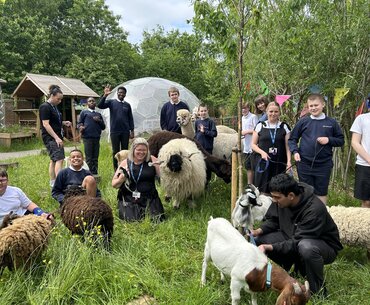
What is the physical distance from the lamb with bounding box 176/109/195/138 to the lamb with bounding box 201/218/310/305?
13.5 ft

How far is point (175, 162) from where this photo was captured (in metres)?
5.55

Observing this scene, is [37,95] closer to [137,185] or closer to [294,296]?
[137,185]

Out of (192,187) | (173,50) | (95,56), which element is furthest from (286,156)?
(173,50)

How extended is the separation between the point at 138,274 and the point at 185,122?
4223mm

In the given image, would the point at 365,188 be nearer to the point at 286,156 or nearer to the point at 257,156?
the point at 286,156

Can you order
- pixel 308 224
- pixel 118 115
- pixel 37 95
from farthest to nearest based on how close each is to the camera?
pixel 37 95, pixel 118 115, pixel 308 224

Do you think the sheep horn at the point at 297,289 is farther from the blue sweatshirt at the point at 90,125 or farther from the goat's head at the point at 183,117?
the blue sweatshirt at the point at 90,125

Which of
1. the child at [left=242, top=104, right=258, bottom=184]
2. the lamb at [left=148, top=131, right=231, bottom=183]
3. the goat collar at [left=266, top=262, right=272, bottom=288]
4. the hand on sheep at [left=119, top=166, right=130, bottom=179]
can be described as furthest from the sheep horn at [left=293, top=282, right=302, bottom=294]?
the child at [left=242, top=104, right=258, bottom=184]

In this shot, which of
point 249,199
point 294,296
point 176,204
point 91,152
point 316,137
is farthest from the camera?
point 91,152

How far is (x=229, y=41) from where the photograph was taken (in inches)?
149

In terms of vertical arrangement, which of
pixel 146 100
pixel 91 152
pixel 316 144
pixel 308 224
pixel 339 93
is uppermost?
pixel 146 100

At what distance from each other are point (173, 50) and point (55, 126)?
102 feet

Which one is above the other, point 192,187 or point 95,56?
point 95,56

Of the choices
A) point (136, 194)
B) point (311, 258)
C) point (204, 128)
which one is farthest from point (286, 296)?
point (204, 128)
